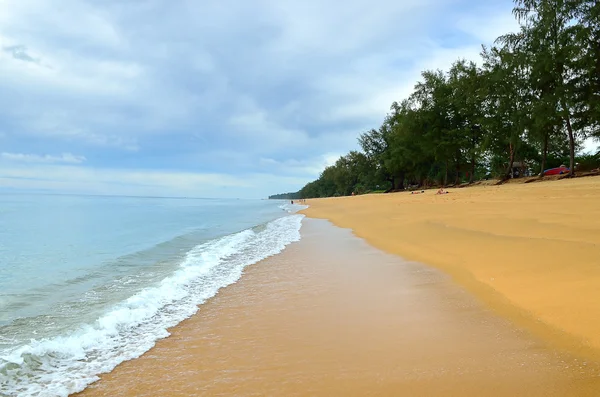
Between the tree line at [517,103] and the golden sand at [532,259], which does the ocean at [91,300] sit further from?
the tree line at [517,103]

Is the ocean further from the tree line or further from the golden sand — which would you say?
the tree line

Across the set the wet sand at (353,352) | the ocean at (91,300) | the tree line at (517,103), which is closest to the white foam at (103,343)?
the ocean at (91,300)

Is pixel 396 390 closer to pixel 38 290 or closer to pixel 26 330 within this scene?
pixel 26 330

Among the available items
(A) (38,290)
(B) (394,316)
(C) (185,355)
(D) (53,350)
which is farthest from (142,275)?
(B) (394,316)

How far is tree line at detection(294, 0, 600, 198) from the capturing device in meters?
21.5

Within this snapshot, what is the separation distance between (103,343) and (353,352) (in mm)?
2696

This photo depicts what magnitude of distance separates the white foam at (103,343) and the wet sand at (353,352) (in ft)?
0.78

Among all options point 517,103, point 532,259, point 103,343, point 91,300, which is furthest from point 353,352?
point 517,103

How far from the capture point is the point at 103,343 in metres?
3.87

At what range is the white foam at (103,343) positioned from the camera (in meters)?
3.08

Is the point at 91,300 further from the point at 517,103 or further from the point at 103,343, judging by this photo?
the point at 517,103

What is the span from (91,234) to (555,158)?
178 ft

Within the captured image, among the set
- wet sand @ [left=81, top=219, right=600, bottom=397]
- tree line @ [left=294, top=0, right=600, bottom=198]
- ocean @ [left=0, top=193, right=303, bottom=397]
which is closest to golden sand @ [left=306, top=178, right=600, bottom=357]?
wet sand @ [left=81, top=219, right=600, bottom=397]

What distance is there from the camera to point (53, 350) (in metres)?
3.63
